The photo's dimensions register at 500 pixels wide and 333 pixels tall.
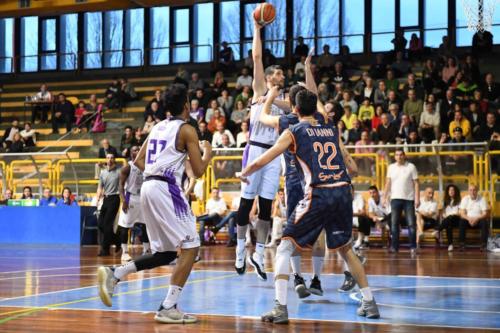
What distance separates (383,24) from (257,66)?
18.9 m

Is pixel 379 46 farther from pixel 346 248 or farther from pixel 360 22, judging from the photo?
pixel 346 248

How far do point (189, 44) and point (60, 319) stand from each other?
79.1 ft

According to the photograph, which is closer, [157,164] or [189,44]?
[157,164]

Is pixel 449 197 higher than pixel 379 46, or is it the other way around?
pixel 379 46

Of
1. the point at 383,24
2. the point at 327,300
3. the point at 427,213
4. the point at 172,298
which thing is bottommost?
the point at 327,300

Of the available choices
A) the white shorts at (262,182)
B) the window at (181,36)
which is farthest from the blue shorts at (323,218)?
the window at (181,36)

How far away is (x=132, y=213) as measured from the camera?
1374cm

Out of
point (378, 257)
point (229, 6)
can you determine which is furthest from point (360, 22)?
point (378, 257)

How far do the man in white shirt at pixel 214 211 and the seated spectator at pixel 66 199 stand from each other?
10.6 ft

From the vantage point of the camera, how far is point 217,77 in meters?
24.3

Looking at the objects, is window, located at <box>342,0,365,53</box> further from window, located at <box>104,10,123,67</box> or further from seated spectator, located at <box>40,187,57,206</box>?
seated spectator, located at <box>40,187,57,206</box>

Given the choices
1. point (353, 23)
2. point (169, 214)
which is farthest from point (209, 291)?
point (353, 23)

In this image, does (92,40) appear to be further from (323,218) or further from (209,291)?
(323,218)

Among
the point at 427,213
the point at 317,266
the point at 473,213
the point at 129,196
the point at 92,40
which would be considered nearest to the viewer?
the point at 317,266
